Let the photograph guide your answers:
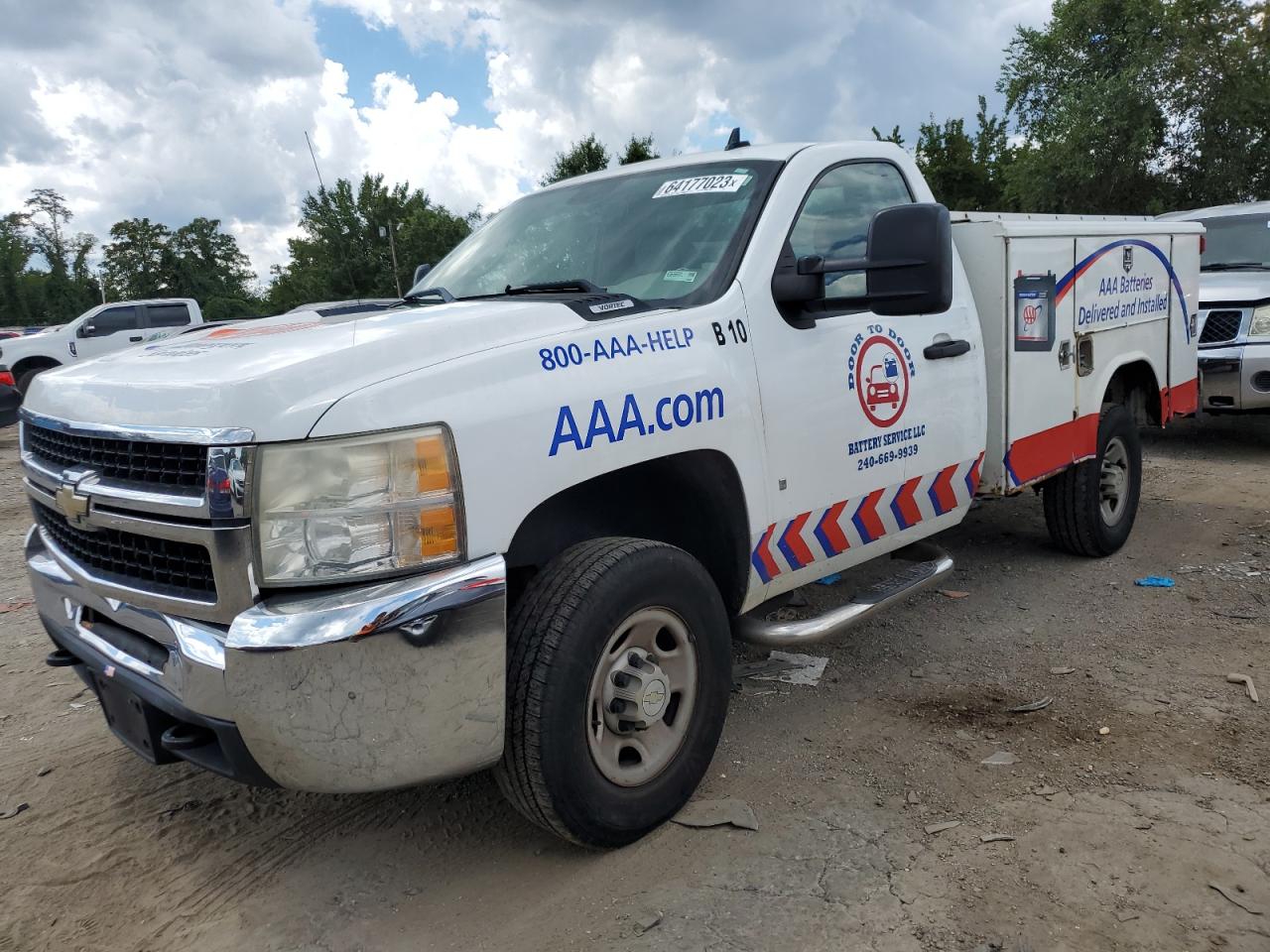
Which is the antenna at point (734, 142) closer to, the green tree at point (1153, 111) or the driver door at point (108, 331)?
the driver door at point (108, 331)

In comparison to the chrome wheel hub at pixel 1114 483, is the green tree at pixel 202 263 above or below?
above

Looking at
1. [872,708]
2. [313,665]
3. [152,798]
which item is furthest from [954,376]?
[152,798]

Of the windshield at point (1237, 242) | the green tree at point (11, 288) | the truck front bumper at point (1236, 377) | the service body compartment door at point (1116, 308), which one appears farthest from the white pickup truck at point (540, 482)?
the green tree at point (11, 288)

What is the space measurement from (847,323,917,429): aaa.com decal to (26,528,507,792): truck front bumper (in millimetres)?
1628

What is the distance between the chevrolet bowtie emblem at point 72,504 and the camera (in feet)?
8.16

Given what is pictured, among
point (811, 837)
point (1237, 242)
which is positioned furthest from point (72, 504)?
point (1237, 242)

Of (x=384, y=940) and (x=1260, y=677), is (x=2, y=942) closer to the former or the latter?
(x=384, y=940)

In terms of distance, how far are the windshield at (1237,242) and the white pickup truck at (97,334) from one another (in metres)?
16.8

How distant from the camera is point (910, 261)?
2832 mm

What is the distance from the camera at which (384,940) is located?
249 cm

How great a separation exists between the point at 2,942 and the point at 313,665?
130 cm

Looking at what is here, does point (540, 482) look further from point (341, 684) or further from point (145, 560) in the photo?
point (145, 560)

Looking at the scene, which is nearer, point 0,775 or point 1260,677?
point 0,775

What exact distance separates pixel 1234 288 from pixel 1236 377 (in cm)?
85
